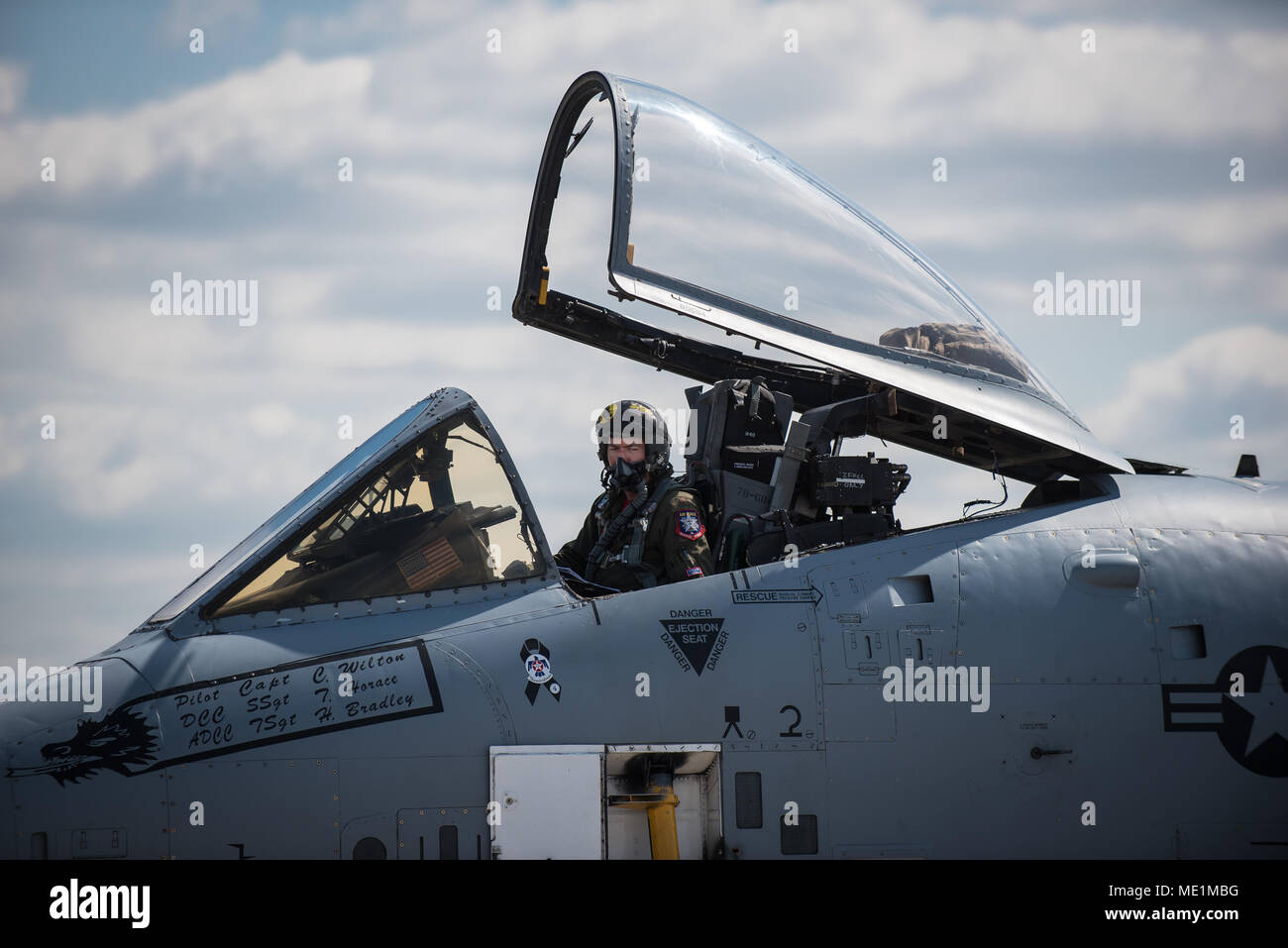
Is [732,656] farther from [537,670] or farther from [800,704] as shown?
[537,670]

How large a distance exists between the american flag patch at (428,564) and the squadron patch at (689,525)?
1.41m

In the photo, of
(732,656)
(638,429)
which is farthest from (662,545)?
(732,656)

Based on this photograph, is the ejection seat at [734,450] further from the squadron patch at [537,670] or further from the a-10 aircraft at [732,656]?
the squadron patch at [537,670]

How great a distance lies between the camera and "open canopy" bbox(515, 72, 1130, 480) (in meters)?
7.27

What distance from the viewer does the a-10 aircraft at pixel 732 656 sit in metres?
5.83

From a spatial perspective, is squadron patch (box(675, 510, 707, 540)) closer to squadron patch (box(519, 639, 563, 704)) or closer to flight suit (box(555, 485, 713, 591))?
flight suit (box(555, 485, 713, 591))

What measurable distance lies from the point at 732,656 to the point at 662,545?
132cm

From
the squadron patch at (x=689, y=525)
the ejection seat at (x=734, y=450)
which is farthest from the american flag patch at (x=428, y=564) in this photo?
the ejection seat at (x=734, y=450)

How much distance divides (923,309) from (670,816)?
373 cm

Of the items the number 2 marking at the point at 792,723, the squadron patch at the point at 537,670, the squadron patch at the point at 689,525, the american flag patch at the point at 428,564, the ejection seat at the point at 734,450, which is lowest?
the number 2 marking at the point at 792,723

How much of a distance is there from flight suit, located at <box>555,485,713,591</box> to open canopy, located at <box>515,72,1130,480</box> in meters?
1.15

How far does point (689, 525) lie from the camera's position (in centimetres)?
730
